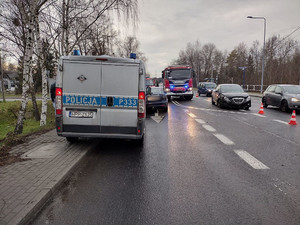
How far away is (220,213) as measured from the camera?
10.5 ft

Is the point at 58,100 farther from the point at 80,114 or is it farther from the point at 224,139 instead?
the point at 224,139

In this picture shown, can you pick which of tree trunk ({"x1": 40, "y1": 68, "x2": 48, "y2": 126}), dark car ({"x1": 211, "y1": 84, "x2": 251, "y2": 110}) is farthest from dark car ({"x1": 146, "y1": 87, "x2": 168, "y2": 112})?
tree trunk ({"x1": 40, "y1": 68, "x2": 48, "y2": 126})

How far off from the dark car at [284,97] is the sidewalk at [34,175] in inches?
486

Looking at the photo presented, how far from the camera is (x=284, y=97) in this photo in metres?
14.8

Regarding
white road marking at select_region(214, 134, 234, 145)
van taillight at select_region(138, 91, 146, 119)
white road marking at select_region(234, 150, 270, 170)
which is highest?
van taillight at select_region(138, 91, 146, 119)

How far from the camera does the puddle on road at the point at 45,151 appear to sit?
17.8 ft

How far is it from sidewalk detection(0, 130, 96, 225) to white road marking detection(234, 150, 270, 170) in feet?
11.9

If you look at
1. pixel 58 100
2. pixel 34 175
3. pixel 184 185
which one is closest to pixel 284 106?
pixel 184 185

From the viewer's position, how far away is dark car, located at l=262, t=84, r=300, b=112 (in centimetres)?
1412

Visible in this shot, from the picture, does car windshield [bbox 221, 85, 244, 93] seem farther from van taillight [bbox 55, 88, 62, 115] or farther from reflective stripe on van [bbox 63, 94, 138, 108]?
van taillight [bbox 55, 88, 62, 115]

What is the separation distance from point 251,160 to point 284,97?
1119 centimetres

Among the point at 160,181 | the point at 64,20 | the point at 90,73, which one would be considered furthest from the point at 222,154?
the point at 64,20

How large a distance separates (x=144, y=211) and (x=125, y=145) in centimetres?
377

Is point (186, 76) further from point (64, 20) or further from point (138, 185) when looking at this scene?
point (138, 185)
